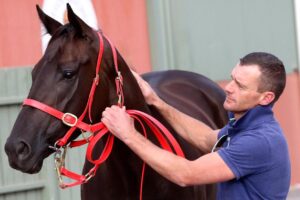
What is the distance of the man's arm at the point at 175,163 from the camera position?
126 inches

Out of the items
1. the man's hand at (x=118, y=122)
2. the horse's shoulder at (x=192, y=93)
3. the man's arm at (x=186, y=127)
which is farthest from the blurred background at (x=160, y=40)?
the man's hand at (x=118, y=122)

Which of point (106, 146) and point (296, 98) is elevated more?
point (106, 146)

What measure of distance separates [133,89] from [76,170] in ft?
7.60

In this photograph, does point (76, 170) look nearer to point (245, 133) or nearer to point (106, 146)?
point (106, 146)

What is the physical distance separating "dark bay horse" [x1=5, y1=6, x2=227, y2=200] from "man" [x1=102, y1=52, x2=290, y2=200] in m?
0.17

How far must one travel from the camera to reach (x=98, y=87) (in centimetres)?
344

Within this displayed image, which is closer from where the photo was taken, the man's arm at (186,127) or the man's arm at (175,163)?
the man's arm at (175,163)

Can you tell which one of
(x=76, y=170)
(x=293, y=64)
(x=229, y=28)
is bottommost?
(x=76, y=170)

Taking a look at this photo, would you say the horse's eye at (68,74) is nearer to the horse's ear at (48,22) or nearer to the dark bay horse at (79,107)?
the dark bay horse at (79,107)

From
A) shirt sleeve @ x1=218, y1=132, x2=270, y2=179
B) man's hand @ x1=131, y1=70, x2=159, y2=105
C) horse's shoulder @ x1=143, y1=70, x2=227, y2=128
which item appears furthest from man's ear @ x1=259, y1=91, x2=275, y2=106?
horse's shoulder @ x1=143, y1=70, x2=227, y2=128

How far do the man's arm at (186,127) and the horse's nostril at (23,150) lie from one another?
90 cm

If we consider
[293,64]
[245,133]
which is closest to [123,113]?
[245,133]

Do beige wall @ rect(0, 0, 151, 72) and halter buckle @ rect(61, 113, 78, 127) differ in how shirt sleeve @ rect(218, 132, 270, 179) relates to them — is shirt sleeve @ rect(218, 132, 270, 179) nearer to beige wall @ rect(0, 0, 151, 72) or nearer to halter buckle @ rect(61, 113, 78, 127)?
halter buckle @ rect(61, 113, 78, 127)

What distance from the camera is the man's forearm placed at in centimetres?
397
